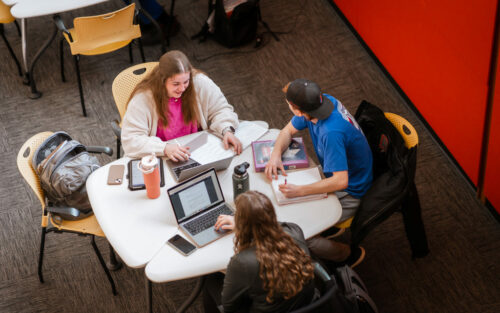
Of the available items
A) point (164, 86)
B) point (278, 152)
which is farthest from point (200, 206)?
point (164, 86)

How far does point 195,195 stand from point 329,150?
701 millimetres

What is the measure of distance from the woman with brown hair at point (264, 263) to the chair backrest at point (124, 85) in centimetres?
146

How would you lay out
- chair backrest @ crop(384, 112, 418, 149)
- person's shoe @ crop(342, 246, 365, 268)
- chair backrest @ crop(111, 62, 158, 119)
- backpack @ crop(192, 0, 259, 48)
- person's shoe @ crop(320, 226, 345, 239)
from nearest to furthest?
1. chair backrest @ crop(384, 112, 418, 149)
2. person's shoe @ crop(320, 226, 345, 239)
3. person's shoe @ crop(342, 246, 365, 268)
4. chair backrest @ crop(111, 62, 158, 119)
5. backpack @ crop(192, 0, 259, 48)

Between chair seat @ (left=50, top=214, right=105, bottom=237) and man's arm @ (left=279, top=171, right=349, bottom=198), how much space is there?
1053mm

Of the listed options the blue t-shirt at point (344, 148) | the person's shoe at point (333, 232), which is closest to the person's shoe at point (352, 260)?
the person's shoe at point (333, 232)

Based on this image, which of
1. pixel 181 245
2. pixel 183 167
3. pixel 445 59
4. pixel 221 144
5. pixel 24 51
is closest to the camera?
pixel 181 245

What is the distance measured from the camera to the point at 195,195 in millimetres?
2740

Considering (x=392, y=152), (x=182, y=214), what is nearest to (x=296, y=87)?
(x=392, y=152)

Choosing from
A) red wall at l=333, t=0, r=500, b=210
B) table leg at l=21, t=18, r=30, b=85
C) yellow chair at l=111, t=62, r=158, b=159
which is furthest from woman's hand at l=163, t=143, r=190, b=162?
table leg at l=21, t=18, r=30, b=85

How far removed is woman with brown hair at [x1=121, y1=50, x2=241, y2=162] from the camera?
3.02 metres

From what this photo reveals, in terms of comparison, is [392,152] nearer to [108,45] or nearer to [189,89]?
[189,89]

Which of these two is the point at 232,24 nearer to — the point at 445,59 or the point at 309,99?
the point at 445,59

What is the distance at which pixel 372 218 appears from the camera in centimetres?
290

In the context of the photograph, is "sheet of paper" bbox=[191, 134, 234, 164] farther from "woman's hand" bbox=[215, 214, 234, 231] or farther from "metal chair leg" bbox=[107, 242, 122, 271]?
"metal chair leg" bbox=[107, 242, 122, 271]
